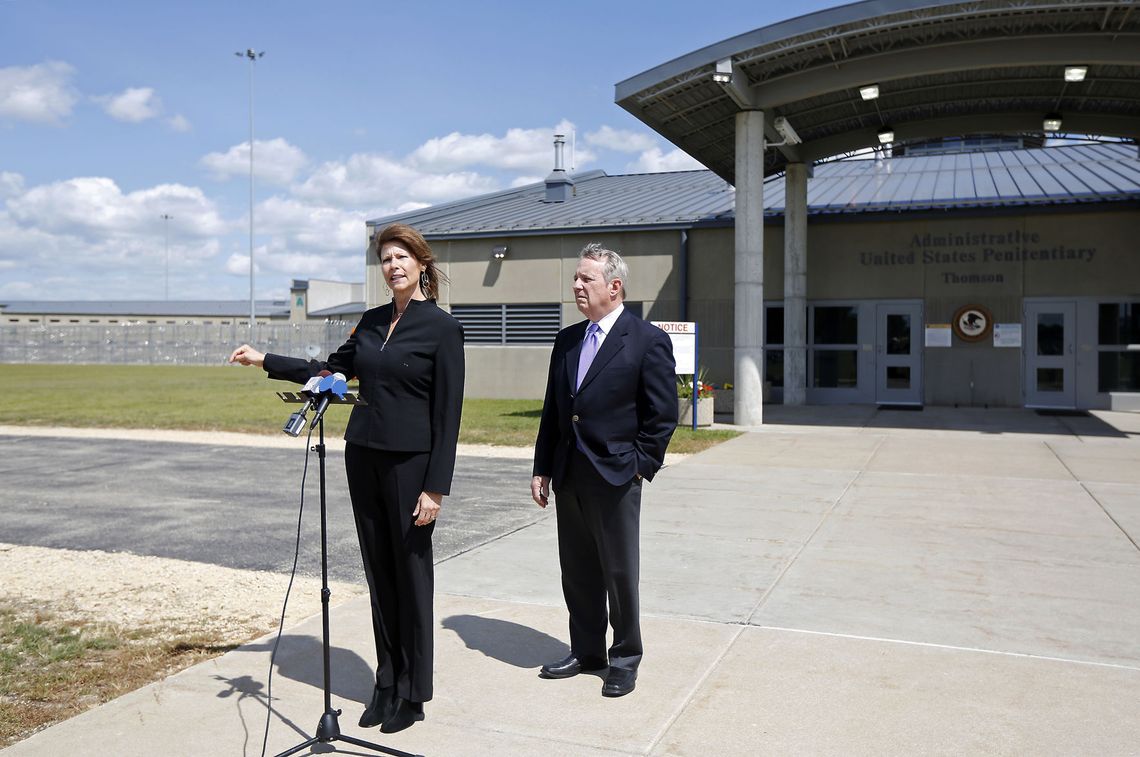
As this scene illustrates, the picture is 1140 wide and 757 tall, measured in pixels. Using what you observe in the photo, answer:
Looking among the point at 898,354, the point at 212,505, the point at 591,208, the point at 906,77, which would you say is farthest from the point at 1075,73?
the point at 212,505

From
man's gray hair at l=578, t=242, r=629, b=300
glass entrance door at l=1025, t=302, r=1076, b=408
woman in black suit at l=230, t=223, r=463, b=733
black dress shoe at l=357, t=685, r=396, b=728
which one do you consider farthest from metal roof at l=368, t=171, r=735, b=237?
black dress shoe at l=357, t=685, r=396, b=728

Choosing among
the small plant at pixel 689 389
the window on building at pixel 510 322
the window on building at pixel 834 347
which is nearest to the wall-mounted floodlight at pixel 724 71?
the small plant at pixel 689 389

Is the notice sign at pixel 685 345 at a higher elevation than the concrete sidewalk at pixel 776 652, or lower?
higher

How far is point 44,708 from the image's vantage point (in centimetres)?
429

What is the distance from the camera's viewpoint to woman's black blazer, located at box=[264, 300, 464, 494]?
3.99 metres

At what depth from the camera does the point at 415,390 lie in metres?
4.04

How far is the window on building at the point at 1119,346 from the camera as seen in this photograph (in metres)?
21.2

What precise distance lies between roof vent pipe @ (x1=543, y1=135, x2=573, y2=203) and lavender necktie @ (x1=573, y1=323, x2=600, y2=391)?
26201 millimetres

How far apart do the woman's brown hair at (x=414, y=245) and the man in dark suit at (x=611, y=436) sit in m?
0.65

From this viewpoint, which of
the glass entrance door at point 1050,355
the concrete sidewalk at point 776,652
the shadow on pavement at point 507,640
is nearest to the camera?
the concrete sidewalk at point 776,652

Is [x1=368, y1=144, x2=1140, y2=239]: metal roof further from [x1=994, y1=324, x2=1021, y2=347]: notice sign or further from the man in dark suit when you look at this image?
the man in dark suit

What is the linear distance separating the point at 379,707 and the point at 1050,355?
2106 centimetres

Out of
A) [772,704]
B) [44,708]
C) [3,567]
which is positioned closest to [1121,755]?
[772,704]

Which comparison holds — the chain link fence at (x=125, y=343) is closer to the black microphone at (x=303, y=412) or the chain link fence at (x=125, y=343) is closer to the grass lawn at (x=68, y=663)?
the grass lawn at (x=68, y=663)
